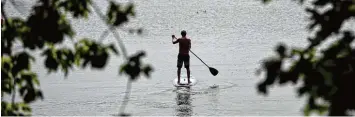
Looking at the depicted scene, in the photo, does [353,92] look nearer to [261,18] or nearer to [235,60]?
[235,60]

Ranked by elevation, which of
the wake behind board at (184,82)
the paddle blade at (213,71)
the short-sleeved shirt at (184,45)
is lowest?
the wake behind board at (184,82)

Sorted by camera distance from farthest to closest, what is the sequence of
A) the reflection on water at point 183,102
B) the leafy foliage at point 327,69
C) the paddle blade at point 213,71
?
the paddle blade at point 213,71, the reflection on water at point 183,102, the leafy foliage at point 327,69

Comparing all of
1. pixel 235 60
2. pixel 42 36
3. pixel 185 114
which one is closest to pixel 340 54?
pixel 42 36

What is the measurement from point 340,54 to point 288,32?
1114 inches

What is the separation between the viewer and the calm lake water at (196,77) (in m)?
14.0

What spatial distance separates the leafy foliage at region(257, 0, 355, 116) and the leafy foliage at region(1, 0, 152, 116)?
0.87m

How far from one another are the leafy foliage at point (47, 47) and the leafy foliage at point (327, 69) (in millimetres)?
866

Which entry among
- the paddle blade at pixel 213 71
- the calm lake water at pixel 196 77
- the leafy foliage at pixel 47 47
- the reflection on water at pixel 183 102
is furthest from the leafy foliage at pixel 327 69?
the paddle blade at pixel 213 71

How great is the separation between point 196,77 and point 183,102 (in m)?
3.48

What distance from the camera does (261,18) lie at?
137 feet

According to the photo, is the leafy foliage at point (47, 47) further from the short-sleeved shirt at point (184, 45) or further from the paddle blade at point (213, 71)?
the paddle blade at point (213, 71)

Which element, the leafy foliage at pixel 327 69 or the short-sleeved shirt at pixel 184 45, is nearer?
the leafy foliage at pixel 327 69

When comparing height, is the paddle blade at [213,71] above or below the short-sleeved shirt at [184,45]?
below

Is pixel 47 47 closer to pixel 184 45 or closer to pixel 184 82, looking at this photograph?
pixel 184 82
